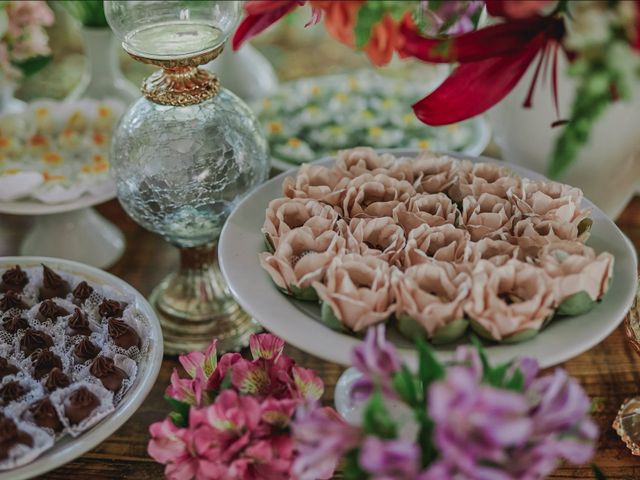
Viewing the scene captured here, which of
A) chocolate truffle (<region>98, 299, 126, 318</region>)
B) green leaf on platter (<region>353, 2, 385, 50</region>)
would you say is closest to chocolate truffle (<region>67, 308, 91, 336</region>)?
chocolate truffle (<region>98, 299, 126, 318</region>)

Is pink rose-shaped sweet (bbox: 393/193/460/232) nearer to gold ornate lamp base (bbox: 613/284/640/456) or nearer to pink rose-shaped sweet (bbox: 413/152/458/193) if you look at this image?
pink rose-shaped sweet (bbox: 413/152/458/193)

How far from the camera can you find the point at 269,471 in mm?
497

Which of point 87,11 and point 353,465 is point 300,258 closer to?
point 353,465

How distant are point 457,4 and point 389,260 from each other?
18cm

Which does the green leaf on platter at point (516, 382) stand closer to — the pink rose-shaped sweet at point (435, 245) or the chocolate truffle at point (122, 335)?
the pink rose-shaped sweet at point (435, 245)

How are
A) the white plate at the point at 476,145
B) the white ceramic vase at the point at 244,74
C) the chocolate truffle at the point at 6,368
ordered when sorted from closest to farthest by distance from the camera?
the chocolate truffle at the point at 6,368 < the white plate at the point at 476,145 < the white ceramic vase at the point at 244,74

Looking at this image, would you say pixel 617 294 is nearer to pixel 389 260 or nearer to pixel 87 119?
pixel 389 260

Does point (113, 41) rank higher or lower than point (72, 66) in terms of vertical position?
higher

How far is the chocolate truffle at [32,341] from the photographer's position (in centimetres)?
61

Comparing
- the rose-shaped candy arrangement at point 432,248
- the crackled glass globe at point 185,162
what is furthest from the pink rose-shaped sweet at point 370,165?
the crackled glass globe at point 185,162

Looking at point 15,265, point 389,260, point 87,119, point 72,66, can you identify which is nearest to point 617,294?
point 389,260

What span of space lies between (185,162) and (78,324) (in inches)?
6.7

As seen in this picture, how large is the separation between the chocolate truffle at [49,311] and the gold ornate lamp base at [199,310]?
14 centimetres

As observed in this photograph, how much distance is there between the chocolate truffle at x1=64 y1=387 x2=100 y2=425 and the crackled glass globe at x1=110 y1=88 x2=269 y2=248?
210mm
